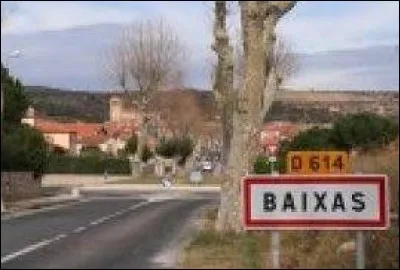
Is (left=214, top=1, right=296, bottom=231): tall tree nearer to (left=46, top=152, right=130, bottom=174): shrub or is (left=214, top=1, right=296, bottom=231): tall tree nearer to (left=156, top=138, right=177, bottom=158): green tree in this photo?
(left=46, top=152, right=130, bottom=174): shrub

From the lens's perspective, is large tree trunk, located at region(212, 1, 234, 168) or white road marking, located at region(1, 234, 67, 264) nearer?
white road marking, located at region(1, 234, 67, 264)

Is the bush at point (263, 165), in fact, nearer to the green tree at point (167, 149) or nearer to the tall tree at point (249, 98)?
the tall tree at point (249, 98)

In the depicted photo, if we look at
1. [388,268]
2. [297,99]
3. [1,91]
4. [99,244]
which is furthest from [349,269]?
[297,99]

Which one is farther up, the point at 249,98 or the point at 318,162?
the point at 249,98

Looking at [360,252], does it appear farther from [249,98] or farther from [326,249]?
[249,98]

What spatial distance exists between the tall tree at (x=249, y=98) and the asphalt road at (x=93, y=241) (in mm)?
1289

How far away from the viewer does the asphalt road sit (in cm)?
1280

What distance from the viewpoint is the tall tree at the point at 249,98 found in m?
15.5

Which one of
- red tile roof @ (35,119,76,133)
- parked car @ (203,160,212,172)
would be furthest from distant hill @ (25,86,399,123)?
parked car @ (203,160,212,172)

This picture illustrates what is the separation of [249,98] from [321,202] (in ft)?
27.6

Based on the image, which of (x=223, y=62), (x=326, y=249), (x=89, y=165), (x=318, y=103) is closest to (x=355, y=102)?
(x=318, y=103)

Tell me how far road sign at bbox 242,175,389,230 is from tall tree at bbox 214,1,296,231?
240 inches

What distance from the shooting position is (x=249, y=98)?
1722cm

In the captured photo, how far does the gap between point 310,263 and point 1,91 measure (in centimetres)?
387
